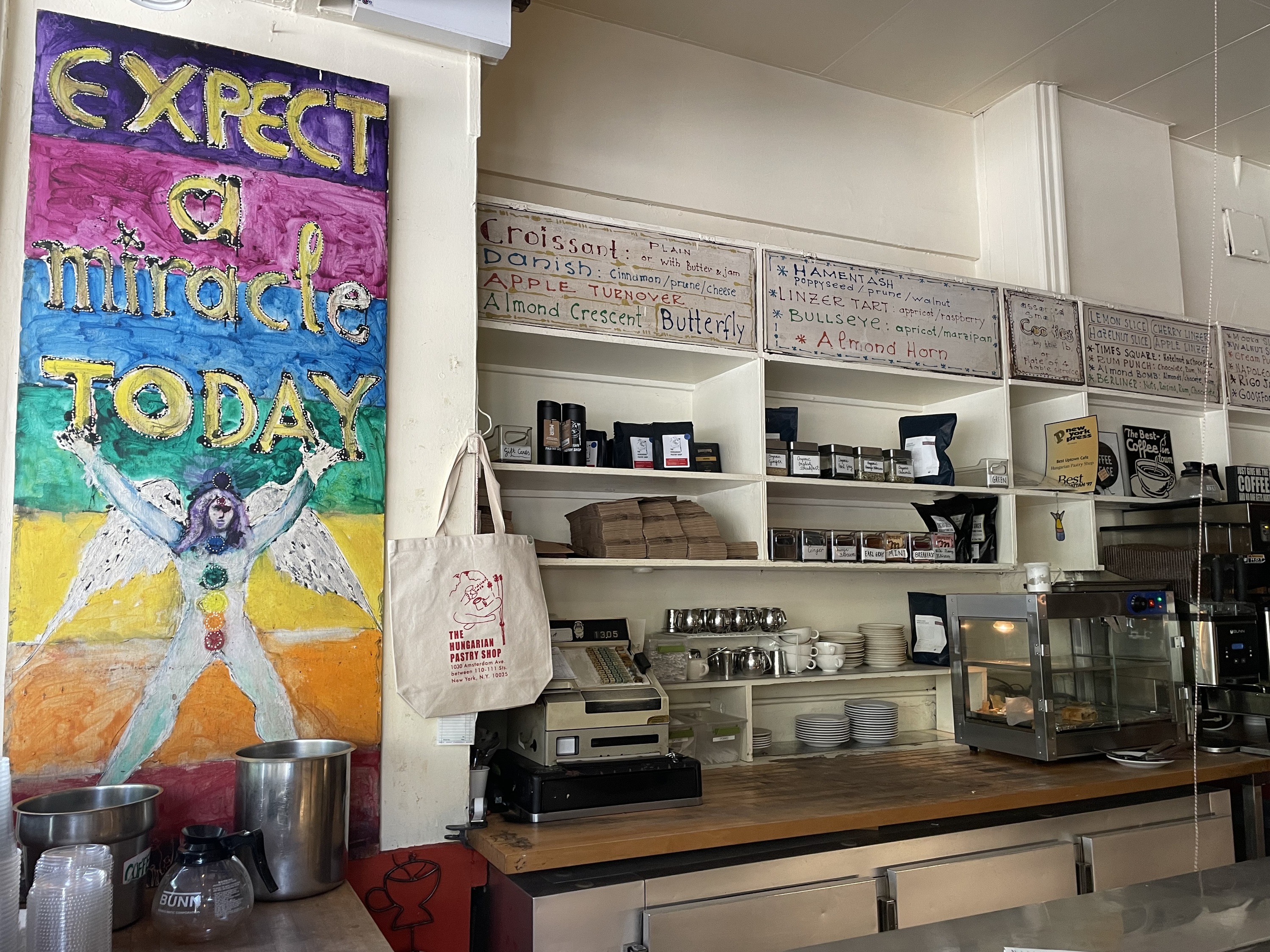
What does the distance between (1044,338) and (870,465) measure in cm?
102

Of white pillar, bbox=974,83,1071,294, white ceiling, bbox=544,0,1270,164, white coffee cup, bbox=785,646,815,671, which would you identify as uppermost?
white ceiling, bbox=544,0,1270,164

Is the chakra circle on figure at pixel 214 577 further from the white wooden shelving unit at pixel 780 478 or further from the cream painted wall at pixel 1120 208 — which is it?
the cream painted wall at pixel 1120 208

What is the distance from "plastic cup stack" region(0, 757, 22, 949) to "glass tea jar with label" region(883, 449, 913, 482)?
2.78 metres

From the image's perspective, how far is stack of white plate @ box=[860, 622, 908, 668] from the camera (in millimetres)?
3547

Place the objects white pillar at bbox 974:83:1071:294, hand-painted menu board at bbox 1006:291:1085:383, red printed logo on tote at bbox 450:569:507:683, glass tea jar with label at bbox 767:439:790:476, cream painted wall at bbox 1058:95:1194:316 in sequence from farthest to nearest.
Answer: cream painted wall at bbox 1058:95:1194:316, white pillar at bbox 974:83:1071:294, hand-painted menu board at bbox 1006:291:1085:383, glass tea jar with label at bbox 767:439:790:476, red printed logo on tote at bbox 450:569:507:683

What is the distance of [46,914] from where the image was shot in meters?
1.45

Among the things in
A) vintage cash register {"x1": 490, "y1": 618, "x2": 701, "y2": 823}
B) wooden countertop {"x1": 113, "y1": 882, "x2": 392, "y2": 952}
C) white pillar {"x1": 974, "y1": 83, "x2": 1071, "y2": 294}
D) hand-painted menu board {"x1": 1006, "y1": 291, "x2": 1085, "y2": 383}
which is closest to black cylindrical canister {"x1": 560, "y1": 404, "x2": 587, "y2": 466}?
vintage cash register {"x1": 490, "y1": 618, "x2": 701, "y2": 823}

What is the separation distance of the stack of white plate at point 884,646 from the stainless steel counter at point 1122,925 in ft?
5.56

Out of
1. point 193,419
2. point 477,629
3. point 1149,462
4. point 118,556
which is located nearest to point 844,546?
point 477,629

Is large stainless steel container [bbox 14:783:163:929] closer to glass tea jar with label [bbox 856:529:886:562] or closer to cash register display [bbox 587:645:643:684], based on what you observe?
cash register display [bbox 587:645:643:684]

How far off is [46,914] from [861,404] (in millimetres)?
3180

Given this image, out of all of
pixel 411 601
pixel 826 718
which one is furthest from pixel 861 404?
pixel 411 601

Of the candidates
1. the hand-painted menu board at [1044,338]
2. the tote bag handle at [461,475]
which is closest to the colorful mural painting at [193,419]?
the tote bag handle at [461,475]

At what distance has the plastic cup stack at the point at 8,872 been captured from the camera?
1.44 metres
